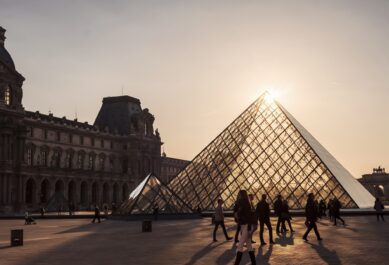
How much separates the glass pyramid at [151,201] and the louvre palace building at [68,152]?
26.8 metres

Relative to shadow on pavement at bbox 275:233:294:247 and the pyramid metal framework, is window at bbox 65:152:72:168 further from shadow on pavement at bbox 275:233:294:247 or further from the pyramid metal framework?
shadow on pavement at bbox 275:233:294:247

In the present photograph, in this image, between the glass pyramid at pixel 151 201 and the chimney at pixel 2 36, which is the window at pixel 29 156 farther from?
the glass pyramid at pixel 151 201

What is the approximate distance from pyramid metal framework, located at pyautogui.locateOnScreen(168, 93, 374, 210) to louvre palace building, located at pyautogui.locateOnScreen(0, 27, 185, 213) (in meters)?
24.3

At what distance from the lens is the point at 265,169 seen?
123 ft

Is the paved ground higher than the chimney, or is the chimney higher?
the chimney

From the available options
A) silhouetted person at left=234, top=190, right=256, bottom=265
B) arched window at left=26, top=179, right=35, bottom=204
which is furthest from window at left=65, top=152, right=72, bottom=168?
silhouetted person at left=234, top=190, right=256, bottom=265

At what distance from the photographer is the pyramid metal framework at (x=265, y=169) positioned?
3559 cm

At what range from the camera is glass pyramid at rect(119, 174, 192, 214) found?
104 feet

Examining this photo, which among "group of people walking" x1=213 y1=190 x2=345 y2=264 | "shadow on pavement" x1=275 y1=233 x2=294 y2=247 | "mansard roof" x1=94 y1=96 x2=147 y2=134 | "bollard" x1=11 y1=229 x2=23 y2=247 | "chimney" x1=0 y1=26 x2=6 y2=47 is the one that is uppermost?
"chimney" x1=0 y1=26 x2=6 y2=47

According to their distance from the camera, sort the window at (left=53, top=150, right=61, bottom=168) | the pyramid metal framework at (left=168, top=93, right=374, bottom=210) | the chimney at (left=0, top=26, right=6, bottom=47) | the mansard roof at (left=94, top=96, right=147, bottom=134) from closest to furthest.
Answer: the pyramid metal framework at (left=168, top=93, right=374, bottom=210) < the chimney at (left=0, top=26, right=6, bottom=47) < the window at (left=53, top=150, right=61, bottom=168) < the mansard roof at (left=94, top=96, right=147, bottom=134)

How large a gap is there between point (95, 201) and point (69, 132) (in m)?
10.6

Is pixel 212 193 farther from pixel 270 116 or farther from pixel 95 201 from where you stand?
pixel 95 201

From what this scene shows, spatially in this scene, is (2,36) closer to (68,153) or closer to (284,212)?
(68,153)

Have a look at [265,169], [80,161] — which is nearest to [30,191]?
[80,161]
